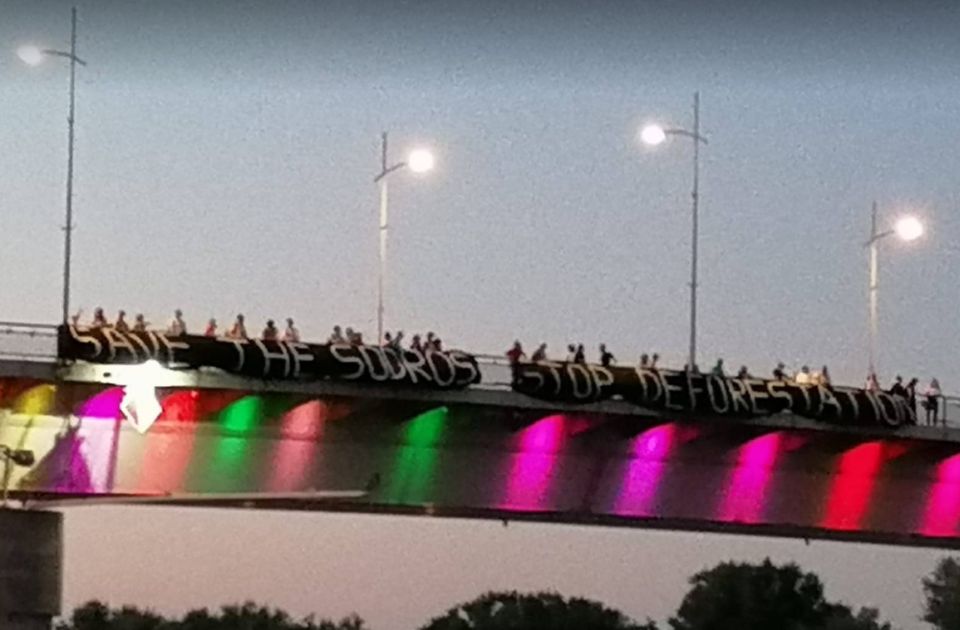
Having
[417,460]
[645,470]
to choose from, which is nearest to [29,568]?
[417,460]

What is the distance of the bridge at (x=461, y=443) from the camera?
66875mm

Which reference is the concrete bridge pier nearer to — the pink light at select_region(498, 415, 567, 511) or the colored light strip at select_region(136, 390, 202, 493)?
the colored light strip at select_region(136, 390, 202, 493)

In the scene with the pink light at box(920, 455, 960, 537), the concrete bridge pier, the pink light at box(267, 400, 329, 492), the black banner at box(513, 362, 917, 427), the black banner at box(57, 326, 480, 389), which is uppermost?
the black banner at box(57, 326, 480, 389)

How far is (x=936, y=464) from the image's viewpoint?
3356 inches

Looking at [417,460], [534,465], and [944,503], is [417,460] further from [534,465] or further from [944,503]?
[944,503]

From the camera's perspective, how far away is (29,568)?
68.7 m

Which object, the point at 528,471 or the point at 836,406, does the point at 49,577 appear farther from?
the point at 836,406

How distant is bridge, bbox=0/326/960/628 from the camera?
6688 cm

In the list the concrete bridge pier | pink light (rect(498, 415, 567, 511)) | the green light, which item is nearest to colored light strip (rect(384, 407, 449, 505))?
pink light (rect(498, 415, 567, 511))

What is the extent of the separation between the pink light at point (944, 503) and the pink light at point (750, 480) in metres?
6.90

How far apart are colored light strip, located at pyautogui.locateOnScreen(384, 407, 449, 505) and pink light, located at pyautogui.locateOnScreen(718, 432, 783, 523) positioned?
1149 centimetres

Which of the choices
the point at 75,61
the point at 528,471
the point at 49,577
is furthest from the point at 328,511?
the point at 75,61

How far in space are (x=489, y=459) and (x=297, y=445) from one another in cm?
713

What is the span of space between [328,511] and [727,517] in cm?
1334
